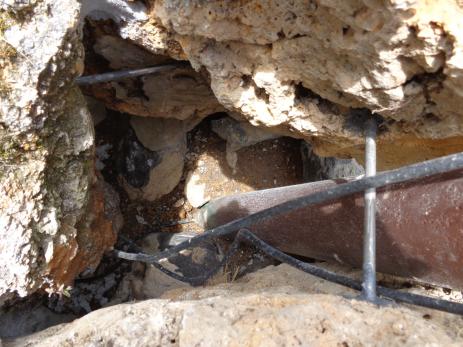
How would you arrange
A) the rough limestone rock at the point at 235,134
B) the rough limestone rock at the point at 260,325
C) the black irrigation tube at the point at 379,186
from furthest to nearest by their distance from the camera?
1. the rough limestone rock at the point at 235,134
2. the black irrigation tube at the point at 379,186
3. the rough limestone rock at the point at 260,325

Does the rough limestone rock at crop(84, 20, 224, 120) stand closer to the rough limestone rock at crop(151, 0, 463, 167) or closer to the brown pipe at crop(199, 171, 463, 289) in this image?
the rough limestone rock at crop(151, 0, 463, 167)

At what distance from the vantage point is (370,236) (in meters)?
→ 1.08

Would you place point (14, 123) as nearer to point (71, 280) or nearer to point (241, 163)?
point (71, 280)

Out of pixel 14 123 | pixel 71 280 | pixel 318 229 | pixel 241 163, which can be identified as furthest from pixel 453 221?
pixel 241 163

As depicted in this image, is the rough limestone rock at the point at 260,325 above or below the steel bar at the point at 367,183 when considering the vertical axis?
below

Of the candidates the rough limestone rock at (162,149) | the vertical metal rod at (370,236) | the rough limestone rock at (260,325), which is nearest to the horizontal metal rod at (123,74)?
the rough limestone rock at (162,149)

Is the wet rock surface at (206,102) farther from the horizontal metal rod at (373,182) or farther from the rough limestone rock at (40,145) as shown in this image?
the horizontal metal rod at (373,182)

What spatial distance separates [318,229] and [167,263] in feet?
3.50

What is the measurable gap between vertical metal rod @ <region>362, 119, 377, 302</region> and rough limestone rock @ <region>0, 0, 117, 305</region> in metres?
0.93

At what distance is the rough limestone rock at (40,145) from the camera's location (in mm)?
1115

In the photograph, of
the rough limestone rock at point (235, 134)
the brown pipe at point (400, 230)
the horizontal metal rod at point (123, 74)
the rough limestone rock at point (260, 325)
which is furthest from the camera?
the rough limestone rock at point (235, 134)

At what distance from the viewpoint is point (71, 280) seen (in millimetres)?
1591

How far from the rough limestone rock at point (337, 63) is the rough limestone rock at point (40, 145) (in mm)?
381

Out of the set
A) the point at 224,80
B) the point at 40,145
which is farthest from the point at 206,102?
the point at 40,145
